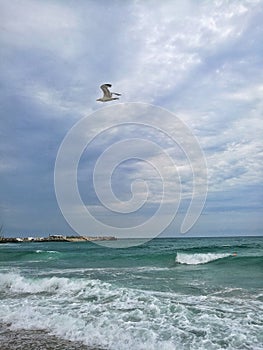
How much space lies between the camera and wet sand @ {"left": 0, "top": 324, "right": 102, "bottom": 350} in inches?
237

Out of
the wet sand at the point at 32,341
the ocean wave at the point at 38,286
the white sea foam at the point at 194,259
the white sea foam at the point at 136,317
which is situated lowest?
the wet sand at the point at 32,341

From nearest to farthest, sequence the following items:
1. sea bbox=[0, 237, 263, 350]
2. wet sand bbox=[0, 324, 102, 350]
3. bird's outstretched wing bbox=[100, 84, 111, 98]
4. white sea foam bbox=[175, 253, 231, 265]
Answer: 1. wet sand bbox=[0, 324, 102, 350]
2. sea bbox=[0, 237, 263, 350]
3. bird's outstretched wing bbox=[100, 84, 111, 98]
4. white sea foam bbox=[175, 253, 231, 265]

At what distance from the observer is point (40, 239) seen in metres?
108

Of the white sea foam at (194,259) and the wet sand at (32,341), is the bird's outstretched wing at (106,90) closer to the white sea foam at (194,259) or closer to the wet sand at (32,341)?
the wet sand at (32,341)

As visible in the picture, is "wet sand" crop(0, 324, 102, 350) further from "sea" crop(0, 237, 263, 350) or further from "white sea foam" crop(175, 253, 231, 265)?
"white sea foam" crop(175, 253, 231, 265)

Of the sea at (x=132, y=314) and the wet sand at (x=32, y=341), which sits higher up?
the sea at (x=132, y=314)

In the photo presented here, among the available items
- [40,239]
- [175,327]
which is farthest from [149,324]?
[40,239]

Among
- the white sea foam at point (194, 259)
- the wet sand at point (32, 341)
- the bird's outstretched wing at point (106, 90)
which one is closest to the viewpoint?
the wet sand at point (32, 341)

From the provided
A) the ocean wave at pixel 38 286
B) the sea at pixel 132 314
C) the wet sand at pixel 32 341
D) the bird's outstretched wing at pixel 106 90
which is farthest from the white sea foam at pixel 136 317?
the bird's outstretched wing at pixel 106 90

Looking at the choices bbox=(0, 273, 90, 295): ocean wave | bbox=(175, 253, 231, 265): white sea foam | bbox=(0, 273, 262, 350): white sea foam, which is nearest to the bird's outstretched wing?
bbox=(0, 273, 262, 350): white sea foam

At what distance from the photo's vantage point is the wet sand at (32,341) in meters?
6.03

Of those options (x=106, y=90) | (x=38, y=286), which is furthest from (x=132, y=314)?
(x=106, y=90)

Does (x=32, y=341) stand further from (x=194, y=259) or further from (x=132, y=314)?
(x=194, y=259)

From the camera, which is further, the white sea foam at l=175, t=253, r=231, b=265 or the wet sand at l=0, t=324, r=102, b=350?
the white sea foam at l=175, t=253, r=231, b=265
